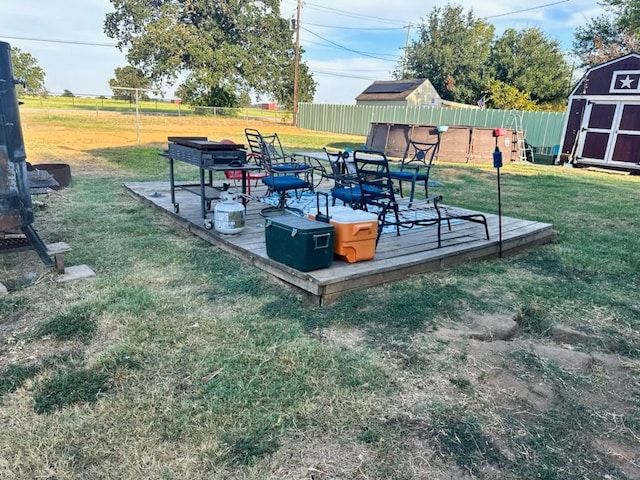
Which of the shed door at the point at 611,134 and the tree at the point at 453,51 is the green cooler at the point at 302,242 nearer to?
the shed door at the point at 611,134

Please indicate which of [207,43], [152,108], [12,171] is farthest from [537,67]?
[12,171]

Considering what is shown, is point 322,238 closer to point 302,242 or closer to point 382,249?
point 302,242

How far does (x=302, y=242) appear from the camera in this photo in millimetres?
2762

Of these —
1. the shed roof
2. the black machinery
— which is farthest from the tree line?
the black machinery

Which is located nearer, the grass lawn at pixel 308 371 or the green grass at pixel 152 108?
the grass lawn at pixel 308 371

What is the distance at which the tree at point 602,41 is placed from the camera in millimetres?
21972

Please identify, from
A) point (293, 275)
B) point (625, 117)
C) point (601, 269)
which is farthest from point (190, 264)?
point (625, 117)

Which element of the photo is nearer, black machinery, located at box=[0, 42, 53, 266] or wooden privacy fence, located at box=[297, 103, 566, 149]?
black machinery, located at box=[0, 42, 53, 266]

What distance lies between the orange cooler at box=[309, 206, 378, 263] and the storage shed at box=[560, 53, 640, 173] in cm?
1099

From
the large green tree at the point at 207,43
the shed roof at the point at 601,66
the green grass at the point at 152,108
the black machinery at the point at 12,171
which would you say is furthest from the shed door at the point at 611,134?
the large green tree at the point at 207,43

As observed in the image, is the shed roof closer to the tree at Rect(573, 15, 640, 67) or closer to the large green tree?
the tree at Rect(573, 15, 640, 67)

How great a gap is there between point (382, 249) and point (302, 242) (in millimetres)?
955

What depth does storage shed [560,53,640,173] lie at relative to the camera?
10789 mm

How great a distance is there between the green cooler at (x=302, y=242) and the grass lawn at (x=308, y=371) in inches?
10.3
